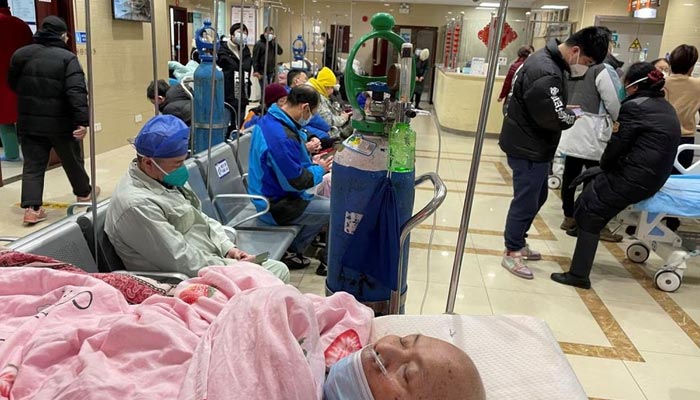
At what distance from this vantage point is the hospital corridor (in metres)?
1.27

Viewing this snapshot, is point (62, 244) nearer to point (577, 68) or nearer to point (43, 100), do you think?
point (43, 100)

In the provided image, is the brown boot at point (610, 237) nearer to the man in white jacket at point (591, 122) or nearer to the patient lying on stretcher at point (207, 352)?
the man in white jacket at point (591, 122)

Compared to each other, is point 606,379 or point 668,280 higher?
point 668,280

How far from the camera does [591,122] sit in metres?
4.31

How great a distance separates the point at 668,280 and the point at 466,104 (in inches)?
247

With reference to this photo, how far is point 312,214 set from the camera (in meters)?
3.25

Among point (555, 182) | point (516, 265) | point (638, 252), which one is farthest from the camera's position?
point (555, 182)

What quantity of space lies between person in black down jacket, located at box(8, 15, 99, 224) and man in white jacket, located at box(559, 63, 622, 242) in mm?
3923

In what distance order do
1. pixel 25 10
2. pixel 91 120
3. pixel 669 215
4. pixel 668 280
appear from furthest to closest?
pixel 25 10 → pixel 668 280 → pixel 669 215 → pixel 91 120

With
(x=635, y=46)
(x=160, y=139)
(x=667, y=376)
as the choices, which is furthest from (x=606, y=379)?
(x=635, y=46)

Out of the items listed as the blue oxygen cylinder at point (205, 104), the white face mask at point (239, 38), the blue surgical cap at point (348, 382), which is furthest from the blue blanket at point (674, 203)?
the blue oxygen cylinder at point (205, 104)

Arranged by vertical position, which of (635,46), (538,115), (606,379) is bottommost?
(606,379)

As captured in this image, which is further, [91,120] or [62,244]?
[62,244]

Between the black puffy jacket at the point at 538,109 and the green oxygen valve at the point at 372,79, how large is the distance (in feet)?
A: 4.59
